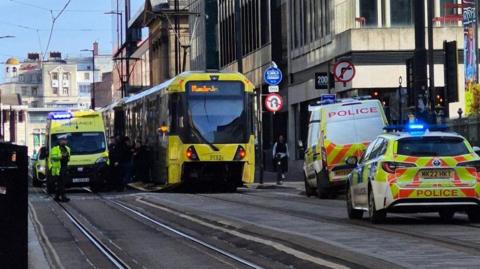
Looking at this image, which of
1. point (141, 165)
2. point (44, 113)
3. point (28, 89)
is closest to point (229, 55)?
point (141, 165)

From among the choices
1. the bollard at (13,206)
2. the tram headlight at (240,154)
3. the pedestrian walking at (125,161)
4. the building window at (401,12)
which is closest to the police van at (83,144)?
the pedestrian walking at (125,161)

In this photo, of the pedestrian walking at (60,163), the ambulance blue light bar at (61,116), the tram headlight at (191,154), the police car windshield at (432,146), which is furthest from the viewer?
the ambulance blue light bar at (61,116)

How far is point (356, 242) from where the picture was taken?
1475 centimetres

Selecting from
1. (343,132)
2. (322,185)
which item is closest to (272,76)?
(322,185)

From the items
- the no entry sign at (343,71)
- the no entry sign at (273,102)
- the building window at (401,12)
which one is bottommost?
the no entry sign at (273,102)

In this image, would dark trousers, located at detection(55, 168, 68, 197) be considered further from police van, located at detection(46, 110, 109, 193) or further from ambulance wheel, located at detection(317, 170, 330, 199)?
ambulance wheel, located at detection(317, 170, 330, 199)

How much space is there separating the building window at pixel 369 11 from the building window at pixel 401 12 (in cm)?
28

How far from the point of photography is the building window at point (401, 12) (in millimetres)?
43188

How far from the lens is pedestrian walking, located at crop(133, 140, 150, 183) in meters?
38.2

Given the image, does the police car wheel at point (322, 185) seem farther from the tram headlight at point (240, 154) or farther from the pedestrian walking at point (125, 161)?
the pedestrian walking at point (125, 161)

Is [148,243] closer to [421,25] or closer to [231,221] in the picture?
[231,221]

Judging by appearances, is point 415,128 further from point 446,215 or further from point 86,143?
point 86,143

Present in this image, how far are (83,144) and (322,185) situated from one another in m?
13.1

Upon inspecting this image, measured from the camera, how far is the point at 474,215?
18000 mm
